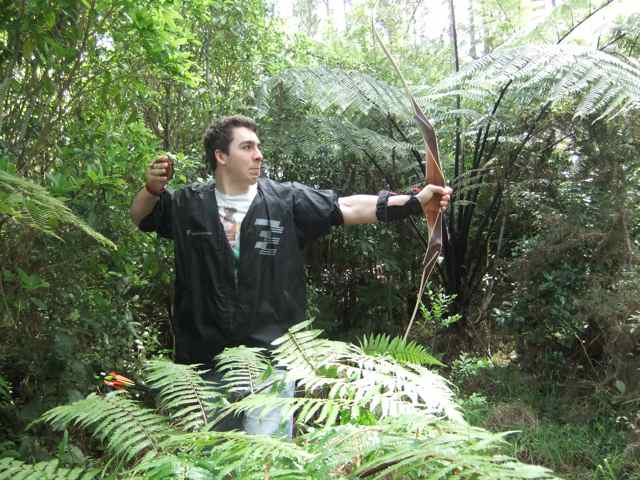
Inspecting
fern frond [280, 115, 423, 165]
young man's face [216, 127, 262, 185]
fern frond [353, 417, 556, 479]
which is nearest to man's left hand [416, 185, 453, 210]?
young man's face [216, 127, 262, 185]

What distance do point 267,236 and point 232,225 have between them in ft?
0.55

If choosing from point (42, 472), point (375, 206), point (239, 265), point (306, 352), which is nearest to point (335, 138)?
point (375, 206)

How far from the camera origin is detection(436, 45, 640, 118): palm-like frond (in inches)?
129

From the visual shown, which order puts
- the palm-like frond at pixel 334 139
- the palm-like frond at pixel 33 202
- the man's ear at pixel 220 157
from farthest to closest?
1. the palm-like frond at pixel 334 139
2. the man's ear at pixel 220 157
3. the palm-like frond at pixel 33 202

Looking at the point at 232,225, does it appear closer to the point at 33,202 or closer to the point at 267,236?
the point at 267,236

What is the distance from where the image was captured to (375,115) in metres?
4.97

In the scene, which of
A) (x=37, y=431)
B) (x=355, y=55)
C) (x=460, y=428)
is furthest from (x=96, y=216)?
(x=355, y=55)

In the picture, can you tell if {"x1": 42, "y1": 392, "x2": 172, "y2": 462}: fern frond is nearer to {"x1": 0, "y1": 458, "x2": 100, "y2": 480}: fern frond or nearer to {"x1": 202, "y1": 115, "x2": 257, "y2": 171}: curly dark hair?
{"x1": 0, "y1": 458, "x2": 100, "y2": 480}: fern frond

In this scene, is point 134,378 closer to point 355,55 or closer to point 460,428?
point 460,428

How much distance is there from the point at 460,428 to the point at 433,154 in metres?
1.13

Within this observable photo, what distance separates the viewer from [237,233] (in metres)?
2.70

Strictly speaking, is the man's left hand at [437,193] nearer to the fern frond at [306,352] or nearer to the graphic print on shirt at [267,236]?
the graphic print on shirt at [267,236]

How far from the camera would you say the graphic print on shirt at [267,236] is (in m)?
2.67

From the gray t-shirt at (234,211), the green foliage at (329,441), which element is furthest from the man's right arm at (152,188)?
the green foliage at (329,441)
